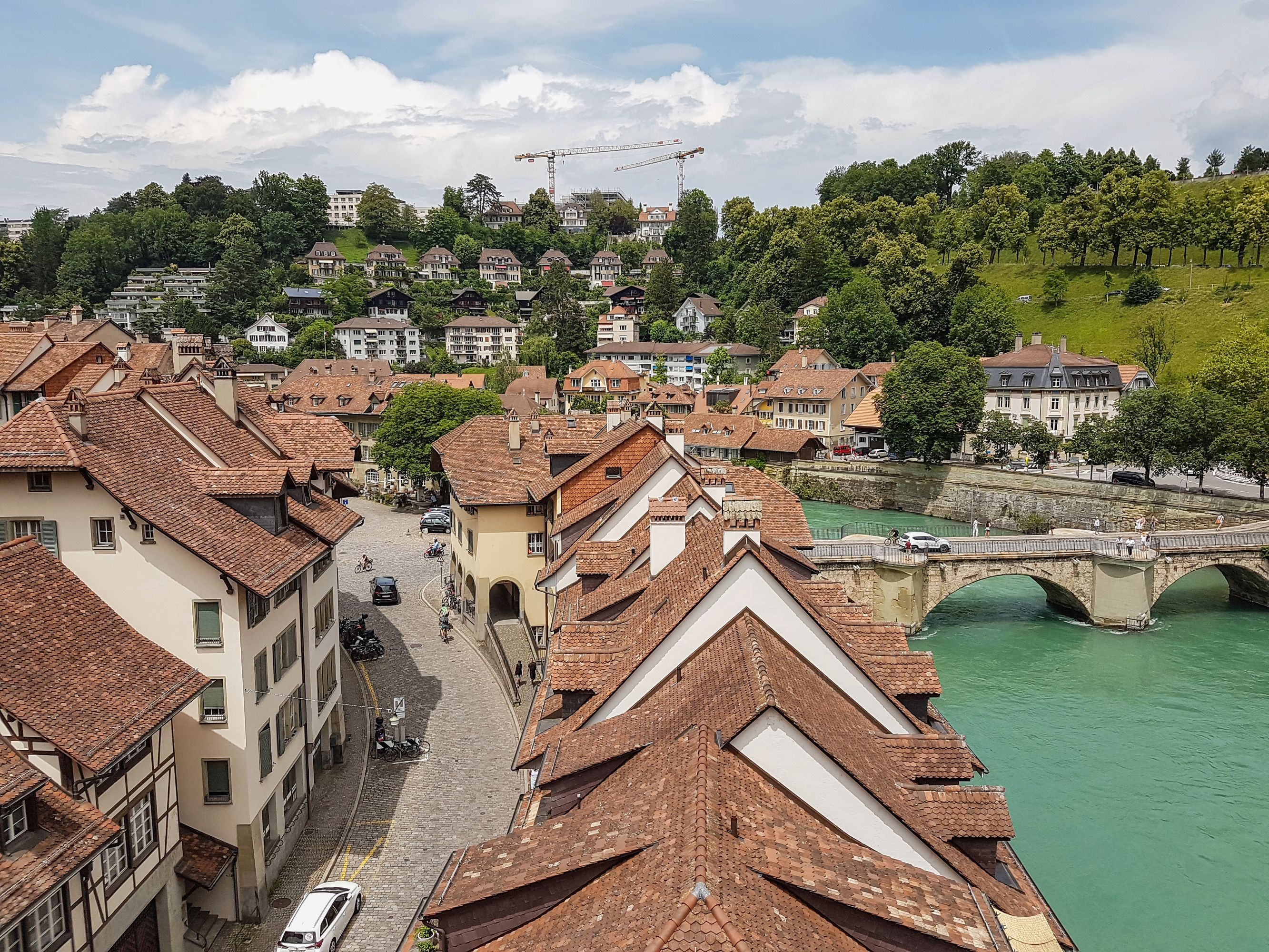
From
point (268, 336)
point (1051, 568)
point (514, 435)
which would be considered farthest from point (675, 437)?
point (268, 336)

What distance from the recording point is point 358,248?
19512cm

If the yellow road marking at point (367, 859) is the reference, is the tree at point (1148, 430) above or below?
above

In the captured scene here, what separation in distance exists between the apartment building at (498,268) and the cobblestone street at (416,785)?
149162mm

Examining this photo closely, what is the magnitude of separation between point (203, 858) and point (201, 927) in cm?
161

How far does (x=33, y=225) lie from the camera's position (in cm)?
16050

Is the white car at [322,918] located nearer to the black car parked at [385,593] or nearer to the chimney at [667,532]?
the chimney at [667,532]

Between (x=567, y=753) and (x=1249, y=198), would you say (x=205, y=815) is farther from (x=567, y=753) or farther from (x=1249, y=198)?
(x=1249, y=198)

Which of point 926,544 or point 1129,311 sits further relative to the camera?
point 1129,311

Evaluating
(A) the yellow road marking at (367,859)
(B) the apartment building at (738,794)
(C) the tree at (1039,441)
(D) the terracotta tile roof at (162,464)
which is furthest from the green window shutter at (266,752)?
(C) the tree at (1039,441)

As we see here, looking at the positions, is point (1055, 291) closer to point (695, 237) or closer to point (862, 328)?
point (862, 328)

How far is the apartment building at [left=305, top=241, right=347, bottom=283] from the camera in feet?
582

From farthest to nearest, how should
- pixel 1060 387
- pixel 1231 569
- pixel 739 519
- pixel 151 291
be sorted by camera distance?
pixel 151 291, pixel 1060 387, pixel 1231 569, pixel 739 519

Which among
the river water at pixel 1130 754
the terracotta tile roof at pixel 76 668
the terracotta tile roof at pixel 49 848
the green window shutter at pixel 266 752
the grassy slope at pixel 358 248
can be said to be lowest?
the river water at pixel 1130 754

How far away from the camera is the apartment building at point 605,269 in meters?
191
